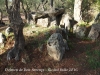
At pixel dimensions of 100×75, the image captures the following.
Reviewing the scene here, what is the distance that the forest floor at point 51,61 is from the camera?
8.32 m

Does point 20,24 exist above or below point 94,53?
above

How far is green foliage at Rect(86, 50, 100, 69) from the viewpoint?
8688 millimetres

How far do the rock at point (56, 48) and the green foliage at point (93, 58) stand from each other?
1.59 metres

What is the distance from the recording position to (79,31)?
472 inches

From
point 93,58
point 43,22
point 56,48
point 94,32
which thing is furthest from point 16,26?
point 94,32

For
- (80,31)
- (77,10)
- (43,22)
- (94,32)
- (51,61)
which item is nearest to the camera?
(51,61)

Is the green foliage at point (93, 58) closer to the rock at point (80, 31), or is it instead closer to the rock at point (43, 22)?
the rock at point (80, 31)

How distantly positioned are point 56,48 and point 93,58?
7.49 ft

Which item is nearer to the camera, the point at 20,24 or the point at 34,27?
the point at 20,24

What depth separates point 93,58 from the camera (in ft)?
29.9

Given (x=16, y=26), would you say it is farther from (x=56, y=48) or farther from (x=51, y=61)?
(x=51, y=61)

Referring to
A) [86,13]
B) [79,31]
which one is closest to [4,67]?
[79,31]

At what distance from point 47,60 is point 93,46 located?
138 inches

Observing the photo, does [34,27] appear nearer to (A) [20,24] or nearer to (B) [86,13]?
(A) [20,24]
